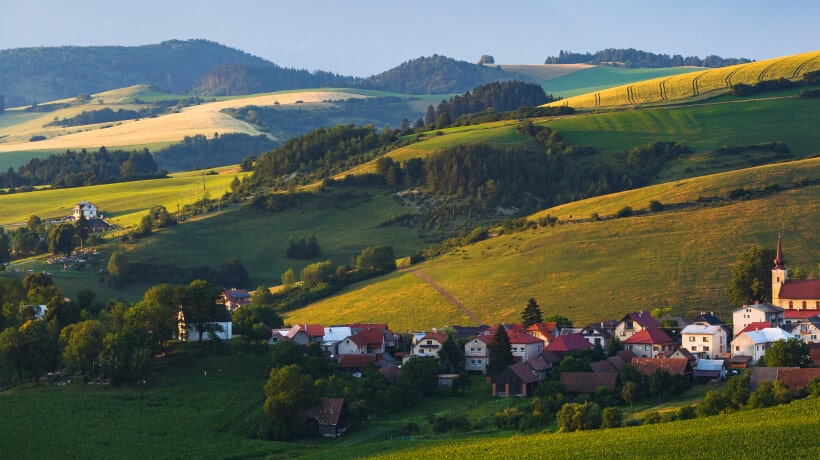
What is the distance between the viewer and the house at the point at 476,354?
88.0 meters

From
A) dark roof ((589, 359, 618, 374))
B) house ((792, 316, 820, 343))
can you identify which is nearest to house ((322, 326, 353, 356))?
dark roof ((589, 359, 618, 374))

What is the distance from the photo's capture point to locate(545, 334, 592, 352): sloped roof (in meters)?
87.0

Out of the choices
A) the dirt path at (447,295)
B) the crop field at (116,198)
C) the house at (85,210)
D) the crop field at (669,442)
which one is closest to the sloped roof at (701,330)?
the dirt path at (447,295)

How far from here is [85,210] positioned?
162 meters

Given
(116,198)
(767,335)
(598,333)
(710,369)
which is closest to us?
(710,369)

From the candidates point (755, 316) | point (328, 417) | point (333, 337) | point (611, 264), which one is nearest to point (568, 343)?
point (755, 316)

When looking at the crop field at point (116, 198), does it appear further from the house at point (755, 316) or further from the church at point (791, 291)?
the house at point (755, 316)

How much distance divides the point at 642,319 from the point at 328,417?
102ft

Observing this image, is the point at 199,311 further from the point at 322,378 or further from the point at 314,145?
the point at 314,145

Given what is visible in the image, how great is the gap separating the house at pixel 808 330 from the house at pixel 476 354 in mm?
21048

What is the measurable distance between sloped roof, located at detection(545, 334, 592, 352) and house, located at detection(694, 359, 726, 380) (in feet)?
37.0

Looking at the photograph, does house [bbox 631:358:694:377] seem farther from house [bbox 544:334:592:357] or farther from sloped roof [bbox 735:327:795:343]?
house [bbox 544:334:592:357]

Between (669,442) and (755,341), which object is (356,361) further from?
(669,442)

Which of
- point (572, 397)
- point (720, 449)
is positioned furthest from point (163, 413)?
point (720, 449)
